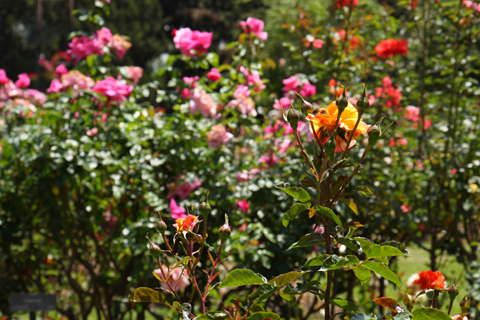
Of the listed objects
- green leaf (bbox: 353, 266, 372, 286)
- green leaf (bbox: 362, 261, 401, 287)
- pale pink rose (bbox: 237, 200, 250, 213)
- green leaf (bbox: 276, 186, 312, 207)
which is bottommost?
pale pink rose (bbox: 237, 200, 250, 213)

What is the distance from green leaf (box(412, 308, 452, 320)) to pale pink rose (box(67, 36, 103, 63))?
199 centimetres

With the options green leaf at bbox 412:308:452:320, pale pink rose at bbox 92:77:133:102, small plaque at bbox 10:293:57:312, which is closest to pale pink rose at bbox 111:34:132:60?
pale pink rose at bbox 92:77:133:102

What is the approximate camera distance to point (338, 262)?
2.23ft

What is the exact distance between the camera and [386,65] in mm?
2338

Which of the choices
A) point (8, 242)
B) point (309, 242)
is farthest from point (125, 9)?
point (309, 242)

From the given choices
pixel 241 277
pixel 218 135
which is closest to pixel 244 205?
pixel 218 135

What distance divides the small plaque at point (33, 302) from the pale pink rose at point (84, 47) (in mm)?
1144

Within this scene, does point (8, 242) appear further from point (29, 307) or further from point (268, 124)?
point (268, 124)

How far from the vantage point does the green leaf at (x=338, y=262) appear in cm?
68

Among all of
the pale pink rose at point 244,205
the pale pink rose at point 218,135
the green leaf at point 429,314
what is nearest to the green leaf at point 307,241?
the green leaf at point 429,314

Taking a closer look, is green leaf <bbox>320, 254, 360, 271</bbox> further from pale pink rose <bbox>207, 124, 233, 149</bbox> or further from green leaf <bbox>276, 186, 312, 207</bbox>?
pale pink rose <bbox>207, 124, 233, 149</bbox>

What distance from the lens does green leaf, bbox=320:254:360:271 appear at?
0.68 m

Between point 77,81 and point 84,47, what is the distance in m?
0.20

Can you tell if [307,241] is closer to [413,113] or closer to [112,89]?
[112,89]
